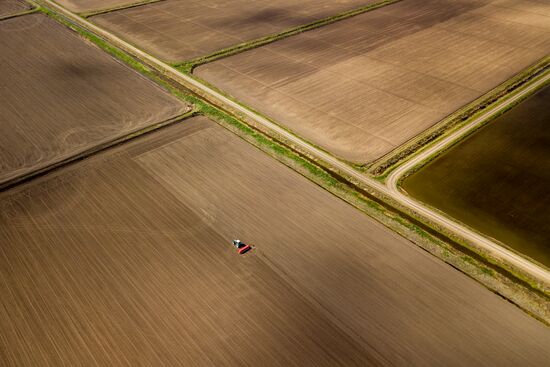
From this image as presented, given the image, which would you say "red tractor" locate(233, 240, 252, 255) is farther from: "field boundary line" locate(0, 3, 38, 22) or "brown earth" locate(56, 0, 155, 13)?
"field boundary line" locate(0, 3, 38, 22)

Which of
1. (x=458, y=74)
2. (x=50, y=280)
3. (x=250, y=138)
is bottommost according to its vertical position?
(x=50, y=280)

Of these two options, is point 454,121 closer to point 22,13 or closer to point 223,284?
point 223,284

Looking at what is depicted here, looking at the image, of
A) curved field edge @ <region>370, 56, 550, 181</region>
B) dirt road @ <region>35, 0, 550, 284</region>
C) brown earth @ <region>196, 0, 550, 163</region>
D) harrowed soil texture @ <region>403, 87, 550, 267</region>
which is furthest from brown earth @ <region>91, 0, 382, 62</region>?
harrowed soil texture @ <region>403, 87, 550, 267</region>

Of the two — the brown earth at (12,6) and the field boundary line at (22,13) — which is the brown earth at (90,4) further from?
the brown earth at (12,6)

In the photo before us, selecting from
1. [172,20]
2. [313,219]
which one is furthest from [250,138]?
[172,20]

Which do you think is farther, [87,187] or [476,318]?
[87,187]

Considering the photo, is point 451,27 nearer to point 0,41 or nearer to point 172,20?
point 172,20

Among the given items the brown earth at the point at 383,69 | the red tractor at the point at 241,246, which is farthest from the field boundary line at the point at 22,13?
the red tractor at the point at 241,246
